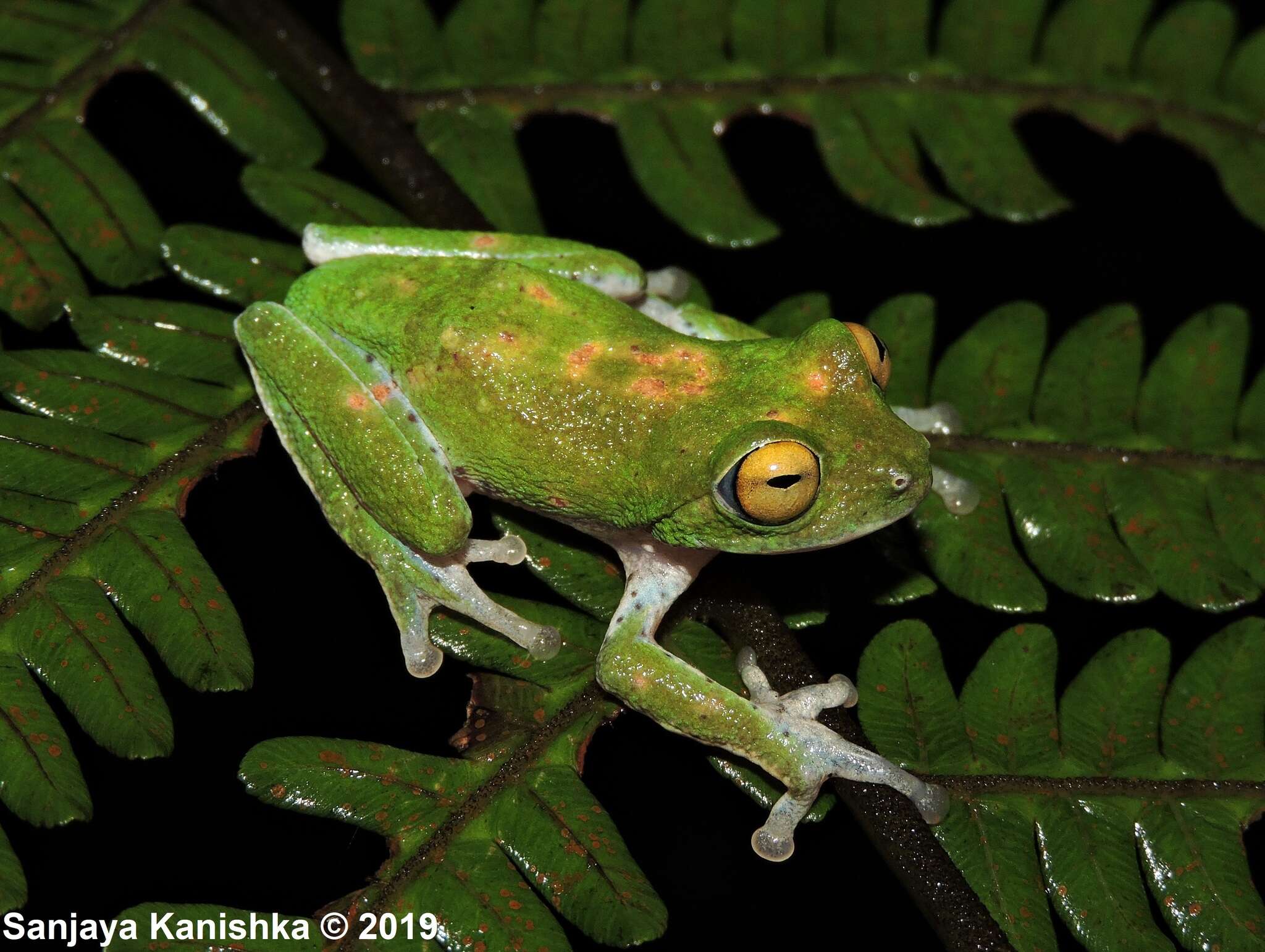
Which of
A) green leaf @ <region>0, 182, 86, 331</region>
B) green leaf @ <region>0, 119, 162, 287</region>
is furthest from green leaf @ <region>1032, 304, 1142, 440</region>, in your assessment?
green leaf @ <region>0, 182, 86, 331</region>

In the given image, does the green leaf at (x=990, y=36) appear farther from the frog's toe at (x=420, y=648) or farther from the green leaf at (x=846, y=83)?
the frog's toe at (x=420, y=648)

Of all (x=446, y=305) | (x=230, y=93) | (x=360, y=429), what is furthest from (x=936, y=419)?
(x=230, y=93)

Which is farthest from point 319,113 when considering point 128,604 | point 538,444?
point 128,604

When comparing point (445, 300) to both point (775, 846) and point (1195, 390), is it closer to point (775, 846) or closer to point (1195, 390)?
point (775, 846)

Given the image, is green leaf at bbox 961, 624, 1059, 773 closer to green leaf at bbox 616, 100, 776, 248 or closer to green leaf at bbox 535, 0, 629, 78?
green leaf at bbox 616, 100, 776, 248

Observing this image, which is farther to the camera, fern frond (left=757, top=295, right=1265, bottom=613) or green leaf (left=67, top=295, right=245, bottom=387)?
green leaf (left=67, top=295, right=245, bottom=387)

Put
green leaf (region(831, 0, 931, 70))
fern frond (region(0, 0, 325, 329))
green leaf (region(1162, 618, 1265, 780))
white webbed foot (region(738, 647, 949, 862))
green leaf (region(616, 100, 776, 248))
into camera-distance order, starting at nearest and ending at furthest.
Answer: white webbed foot (region(738, 647, 949, 862)) → green leaf (region(1162, 618, 1265, 780)) → fern frond (region(0, 0, 325, 329)) → green leaf (region(616, 100, 776, 248)) → green leaf (region(831, 0, 931, 70))

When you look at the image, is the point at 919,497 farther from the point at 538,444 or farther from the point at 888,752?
the point at 538,444
